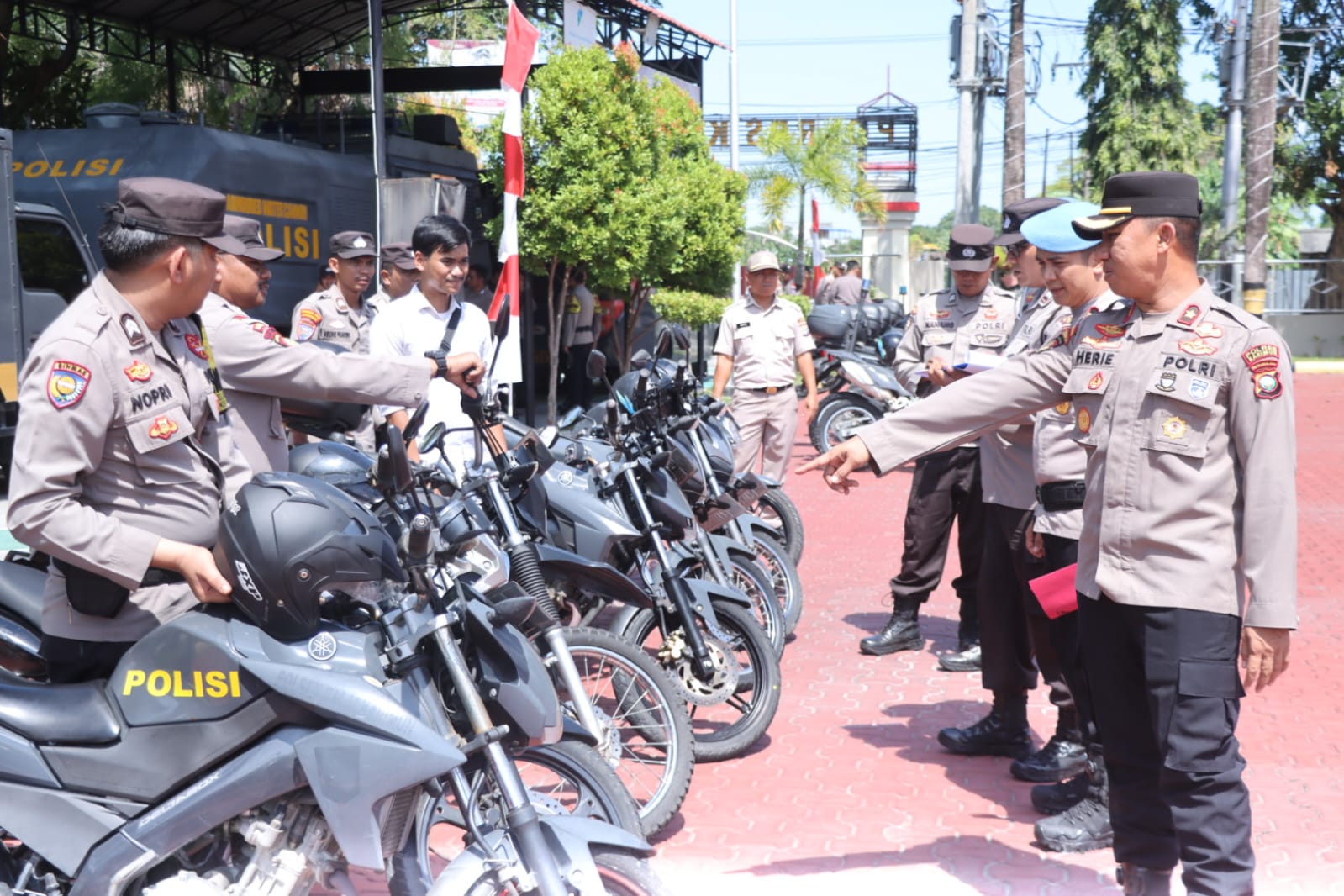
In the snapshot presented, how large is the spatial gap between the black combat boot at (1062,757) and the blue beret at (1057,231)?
5.70 feet

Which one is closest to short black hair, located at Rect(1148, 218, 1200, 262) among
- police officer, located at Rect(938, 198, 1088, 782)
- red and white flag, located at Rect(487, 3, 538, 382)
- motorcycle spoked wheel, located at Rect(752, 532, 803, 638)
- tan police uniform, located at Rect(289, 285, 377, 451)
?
police officer, located at Rect(938, 198, 1088, 782)

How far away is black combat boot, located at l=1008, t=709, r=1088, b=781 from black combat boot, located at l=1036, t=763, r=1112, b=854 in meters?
0.52

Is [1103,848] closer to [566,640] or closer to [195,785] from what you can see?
[566,640]

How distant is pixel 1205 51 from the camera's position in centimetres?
3497

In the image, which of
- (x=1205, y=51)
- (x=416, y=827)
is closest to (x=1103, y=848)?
(x=416, y=827)

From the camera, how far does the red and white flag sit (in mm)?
7449

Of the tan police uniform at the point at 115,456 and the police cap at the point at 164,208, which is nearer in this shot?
the tan police uniform at the point at 115,456

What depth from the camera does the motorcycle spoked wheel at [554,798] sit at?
318cm

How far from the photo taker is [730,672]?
4.87 m

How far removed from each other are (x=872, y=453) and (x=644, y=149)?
38.3 ft

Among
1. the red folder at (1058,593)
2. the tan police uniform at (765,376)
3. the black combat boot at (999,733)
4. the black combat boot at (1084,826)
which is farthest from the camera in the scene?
the tan police uniform at (765,376)

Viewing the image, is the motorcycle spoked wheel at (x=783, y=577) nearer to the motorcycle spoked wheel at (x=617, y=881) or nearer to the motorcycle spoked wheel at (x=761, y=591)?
the motorcycle spoked wheel at (x=761, y=591)

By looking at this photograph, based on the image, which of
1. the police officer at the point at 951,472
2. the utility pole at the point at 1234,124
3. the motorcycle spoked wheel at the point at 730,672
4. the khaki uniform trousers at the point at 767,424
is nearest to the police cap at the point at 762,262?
the khaki uniform trousers at the point at 767,424

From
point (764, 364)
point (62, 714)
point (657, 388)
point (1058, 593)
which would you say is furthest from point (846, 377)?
point (62, 714)
